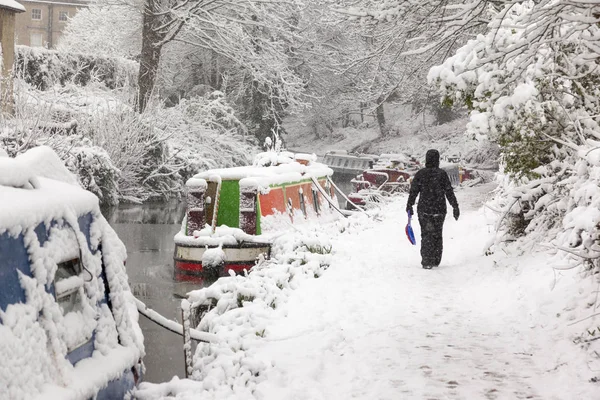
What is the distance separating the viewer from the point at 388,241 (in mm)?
14023

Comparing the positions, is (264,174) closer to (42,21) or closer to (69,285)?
(69,285)

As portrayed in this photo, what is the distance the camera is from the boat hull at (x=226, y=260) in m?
13.0

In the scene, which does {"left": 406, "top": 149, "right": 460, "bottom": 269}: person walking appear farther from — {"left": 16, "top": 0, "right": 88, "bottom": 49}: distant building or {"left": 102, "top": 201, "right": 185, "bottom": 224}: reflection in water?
{"left": 16, "top": 0, "right": 88, "bottom": 49}: distant building

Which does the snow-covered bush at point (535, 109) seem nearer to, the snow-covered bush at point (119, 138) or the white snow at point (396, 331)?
the white snow at point (396, 331)

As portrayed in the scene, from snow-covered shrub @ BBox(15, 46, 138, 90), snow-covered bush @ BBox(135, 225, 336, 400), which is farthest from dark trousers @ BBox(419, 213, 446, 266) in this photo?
snow-covered shrub @ BBox(15, 46, 138, 90)

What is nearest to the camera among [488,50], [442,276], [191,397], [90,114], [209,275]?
[191,397]

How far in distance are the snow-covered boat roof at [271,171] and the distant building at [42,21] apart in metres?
60.6

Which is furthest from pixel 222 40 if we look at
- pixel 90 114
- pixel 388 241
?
pixel 388 241

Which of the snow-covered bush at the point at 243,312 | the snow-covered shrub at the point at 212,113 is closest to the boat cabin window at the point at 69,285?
the snow-covered bush at the point at 243,312

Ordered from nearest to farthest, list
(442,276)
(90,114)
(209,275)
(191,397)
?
1. (191,397)
2. (442,276)
3. (209,275)
4. (90,114)

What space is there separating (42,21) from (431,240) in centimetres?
6873

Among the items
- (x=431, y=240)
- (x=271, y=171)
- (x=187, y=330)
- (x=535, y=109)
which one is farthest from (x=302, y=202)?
(x=187, y=330)

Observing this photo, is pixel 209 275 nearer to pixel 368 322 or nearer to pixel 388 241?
pixel 388 241

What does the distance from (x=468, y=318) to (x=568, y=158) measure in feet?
6.74
